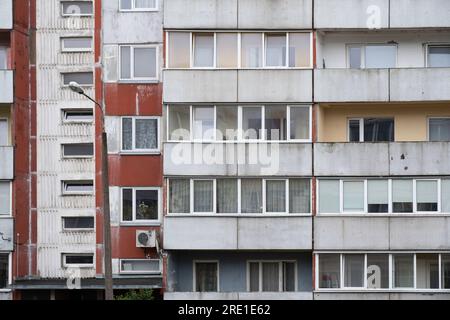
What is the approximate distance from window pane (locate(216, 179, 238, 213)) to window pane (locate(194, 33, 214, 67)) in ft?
11.4

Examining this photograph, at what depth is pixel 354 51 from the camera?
29.8 meters

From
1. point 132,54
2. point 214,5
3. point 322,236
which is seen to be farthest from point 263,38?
point 322,236

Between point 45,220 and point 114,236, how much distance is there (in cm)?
228

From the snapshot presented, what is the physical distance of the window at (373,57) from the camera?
2961cm

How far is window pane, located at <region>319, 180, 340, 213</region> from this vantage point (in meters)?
28.3

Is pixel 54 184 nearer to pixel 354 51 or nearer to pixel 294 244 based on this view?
pixel 294 244

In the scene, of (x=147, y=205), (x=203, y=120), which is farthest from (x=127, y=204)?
(x=203, y=120)

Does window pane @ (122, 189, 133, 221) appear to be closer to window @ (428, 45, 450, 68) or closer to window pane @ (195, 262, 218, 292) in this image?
A: window pane @ (195, 262, 218, 292)

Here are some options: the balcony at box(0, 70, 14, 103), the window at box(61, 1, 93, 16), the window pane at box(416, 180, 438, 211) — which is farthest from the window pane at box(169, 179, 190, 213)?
the window pane at box(416, 180, 438, 211)

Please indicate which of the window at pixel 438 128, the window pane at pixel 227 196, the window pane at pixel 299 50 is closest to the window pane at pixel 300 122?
the window pane at pixel 299 50

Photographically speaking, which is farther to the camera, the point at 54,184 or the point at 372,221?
the point at 54,184

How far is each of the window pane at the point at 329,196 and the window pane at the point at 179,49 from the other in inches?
208

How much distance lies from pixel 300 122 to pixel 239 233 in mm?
3673

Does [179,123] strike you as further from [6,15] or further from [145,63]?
[6,15]
